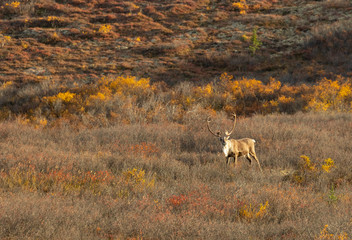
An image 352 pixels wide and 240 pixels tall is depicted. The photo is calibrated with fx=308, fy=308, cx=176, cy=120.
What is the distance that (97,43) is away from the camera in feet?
104

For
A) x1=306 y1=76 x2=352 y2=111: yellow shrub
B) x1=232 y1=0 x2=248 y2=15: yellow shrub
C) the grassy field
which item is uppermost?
x1=232 y1=0 x2=248 y2=15: yellow shrub

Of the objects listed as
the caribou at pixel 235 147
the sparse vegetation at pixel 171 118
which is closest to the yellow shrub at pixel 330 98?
the sparse vegetation at pixel 171 118

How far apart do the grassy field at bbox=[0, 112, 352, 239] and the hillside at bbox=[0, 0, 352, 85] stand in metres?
12.9

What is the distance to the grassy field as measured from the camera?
423cm

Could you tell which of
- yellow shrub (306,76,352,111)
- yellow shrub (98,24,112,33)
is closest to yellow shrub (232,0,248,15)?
yellow shrub (98,24,112,33)

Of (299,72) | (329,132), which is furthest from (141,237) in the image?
(299,72)

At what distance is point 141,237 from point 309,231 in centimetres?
225

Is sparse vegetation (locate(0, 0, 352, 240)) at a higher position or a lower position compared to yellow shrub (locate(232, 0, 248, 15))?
lower

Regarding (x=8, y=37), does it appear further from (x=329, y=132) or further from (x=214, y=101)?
(x=329, y=132)

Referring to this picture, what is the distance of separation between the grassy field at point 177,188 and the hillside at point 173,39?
12.9m

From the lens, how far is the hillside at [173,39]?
24859mm

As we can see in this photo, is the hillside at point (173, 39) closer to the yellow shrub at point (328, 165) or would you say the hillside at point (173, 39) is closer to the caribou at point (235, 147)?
the caribou at point (235, 147)

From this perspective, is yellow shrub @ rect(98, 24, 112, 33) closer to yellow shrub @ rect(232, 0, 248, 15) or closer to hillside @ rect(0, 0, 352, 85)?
hillside @ rect(0, 0, 352, 85)

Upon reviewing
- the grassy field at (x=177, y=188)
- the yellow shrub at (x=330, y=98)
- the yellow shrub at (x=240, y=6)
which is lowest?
the yellow shrub at (x=330, y=98)
